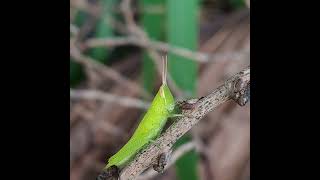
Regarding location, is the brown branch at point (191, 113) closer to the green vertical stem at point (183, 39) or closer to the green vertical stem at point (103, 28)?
the green vertical stem at point (183, 39)

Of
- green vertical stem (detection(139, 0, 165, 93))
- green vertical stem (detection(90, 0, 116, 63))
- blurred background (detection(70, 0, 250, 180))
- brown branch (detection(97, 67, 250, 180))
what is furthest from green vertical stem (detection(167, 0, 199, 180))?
brown branch (detection(97, 67, 250, 180))

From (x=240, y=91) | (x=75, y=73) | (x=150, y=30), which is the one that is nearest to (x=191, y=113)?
(x=240, y=91)

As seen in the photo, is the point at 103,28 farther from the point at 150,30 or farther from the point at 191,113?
the point at 191,113

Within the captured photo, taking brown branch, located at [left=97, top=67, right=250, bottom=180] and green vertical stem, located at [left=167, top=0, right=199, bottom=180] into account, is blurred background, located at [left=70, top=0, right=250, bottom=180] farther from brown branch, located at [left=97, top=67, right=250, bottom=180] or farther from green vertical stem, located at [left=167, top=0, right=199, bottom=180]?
brown branch, located at [left=97, top=67, right=250, bottom=180]
